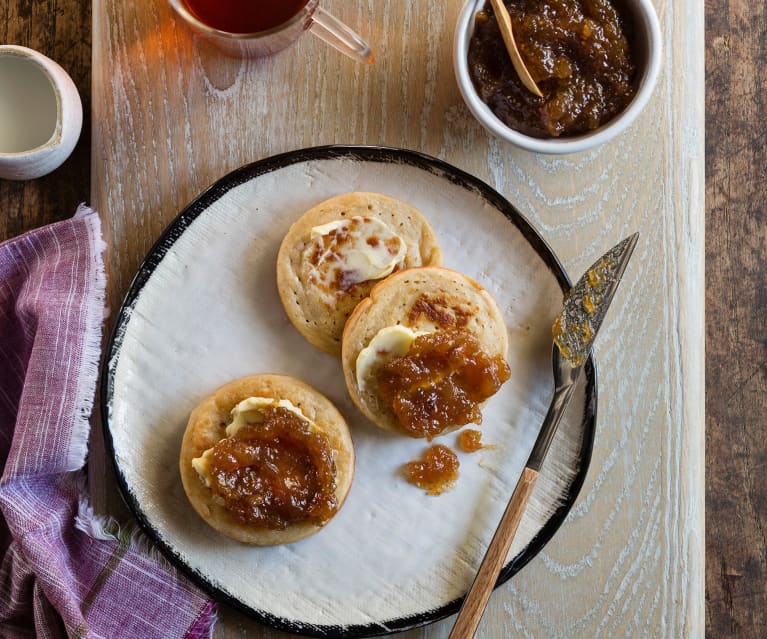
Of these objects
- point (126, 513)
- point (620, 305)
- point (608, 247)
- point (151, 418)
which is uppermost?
point (608, 247)

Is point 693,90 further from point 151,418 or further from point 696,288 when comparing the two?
point 151,418

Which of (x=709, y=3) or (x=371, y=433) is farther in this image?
(x=709, y=3)

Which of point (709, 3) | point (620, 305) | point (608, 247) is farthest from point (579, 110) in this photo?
point (709, 3)

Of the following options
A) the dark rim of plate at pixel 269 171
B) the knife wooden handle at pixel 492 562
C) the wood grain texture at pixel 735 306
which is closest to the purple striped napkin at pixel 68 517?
the dark rim of plate at pixel 269 171

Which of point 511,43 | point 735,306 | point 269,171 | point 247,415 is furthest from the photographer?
point 735,306

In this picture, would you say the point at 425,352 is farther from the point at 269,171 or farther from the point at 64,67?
the point at 64,67

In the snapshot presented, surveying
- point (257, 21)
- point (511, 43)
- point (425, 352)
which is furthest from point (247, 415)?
point (511, 43)
